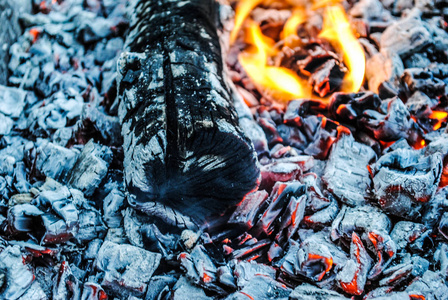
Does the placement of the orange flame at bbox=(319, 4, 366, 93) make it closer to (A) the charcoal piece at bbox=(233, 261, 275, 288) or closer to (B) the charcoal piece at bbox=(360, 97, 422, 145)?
(B) the charcoal piece at bbox=(360, 97, 422, 145)

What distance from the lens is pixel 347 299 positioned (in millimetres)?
1452

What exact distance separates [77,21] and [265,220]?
2.55 m

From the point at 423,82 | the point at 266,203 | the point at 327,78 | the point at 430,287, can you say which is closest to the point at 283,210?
the point at 266,203

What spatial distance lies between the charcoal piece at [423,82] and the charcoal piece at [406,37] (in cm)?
29

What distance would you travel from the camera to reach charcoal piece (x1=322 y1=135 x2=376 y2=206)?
6.30 ft

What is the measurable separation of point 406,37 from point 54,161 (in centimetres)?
266

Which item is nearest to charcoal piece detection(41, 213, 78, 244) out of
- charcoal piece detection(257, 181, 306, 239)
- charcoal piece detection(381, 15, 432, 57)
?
charcoal piece detection(257, 181, 306, 239)

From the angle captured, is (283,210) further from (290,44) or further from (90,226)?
(290,44)

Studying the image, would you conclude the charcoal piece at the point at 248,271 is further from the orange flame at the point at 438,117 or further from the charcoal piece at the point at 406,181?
the orange flame at the point at 438,117

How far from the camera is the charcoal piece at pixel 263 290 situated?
149 cm

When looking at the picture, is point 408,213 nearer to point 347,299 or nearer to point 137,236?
point 347,299

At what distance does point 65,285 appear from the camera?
1.53 m

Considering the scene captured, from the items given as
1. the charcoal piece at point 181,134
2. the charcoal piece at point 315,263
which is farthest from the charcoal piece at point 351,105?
the charcoal piece at point 315,263

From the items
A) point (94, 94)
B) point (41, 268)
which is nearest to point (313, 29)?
point (94, 94)
